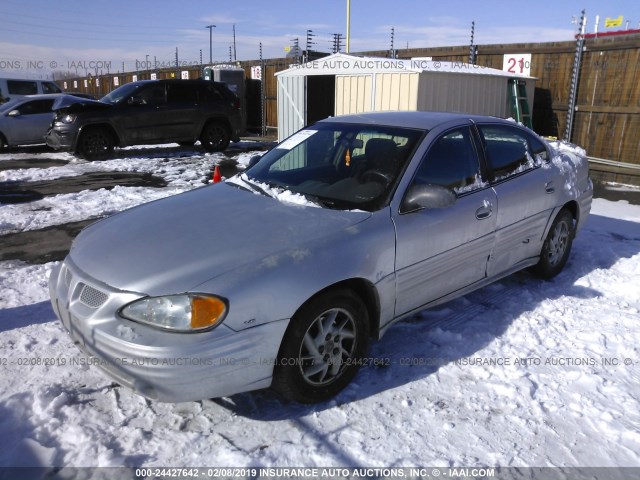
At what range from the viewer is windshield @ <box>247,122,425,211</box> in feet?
11.3

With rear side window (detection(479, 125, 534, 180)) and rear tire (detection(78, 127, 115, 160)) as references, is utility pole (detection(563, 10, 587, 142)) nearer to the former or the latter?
rear side window (detection(479, 125, 534, 180))

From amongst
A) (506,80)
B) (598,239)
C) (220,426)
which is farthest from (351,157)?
(506,80)

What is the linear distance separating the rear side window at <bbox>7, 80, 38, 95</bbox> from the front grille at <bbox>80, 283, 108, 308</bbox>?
18.0 metres

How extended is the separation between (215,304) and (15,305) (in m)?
2.57

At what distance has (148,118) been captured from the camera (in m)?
12.5

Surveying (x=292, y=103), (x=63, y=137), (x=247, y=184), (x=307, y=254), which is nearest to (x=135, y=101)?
(x=63, y=137)

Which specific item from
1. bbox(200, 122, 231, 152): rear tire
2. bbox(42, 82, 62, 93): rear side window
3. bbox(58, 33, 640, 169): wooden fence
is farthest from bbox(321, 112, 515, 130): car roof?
bbox(42, 82, 62, 93): rear side window

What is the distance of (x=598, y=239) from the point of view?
20.2ft

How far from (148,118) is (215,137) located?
1817mm

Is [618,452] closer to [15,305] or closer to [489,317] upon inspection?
[489,317]

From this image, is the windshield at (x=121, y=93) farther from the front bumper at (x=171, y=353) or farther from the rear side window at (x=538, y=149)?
the front bumper at (x=171, y=353)

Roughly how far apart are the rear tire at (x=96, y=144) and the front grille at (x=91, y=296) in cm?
1017

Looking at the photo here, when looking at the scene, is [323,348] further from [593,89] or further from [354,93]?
[593,89]

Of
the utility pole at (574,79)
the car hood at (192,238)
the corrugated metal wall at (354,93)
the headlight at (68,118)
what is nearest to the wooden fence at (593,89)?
the utility pole at (574,79)
